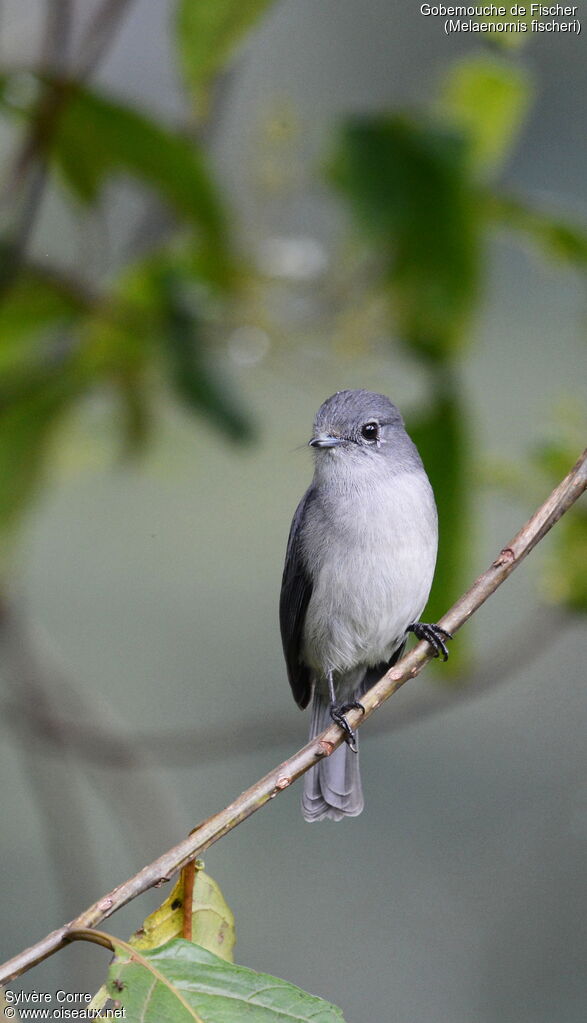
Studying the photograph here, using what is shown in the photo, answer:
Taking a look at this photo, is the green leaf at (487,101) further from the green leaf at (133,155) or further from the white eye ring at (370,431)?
the white eye ring at (370,431)

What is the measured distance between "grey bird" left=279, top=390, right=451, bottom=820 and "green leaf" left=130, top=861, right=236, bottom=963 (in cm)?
27

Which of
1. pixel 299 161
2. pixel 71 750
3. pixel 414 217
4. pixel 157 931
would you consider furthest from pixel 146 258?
pixel 157 931

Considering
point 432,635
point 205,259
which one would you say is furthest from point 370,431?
point 205,259

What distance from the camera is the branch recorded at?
65 centimetres

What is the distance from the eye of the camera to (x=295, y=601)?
1.28 metres

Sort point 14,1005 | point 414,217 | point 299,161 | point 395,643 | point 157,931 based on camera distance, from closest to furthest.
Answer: point 14,1005
point 157,931
point 395,643
point 414,217
point 299,161

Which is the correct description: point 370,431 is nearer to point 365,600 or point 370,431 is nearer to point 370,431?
point 370,431

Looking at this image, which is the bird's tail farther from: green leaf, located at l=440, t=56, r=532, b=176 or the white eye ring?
green leaf, located at l=440, t=56, r=532, b=176

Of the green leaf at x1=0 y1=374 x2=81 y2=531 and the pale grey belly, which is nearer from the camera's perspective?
the pale grey belly

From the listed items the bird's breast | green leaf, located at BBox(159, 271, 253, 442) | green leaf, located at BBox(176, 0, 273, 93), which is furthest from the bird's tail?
green leaf, located at BBox(176, 0, 273, 93)

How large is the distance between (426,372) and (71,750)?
91 centimetres

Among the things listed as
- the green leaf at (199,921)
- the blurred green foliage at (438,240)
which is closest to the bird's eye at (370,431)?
the blurred green foliage at (438,240)

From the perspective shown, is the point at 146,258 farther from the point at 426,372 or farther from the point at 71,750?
the point at 71,750

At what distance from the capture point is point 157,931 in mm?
789
